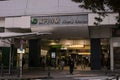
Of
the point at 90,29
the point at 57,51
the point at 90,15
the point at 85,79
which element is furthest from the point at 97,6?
the point at 57,51

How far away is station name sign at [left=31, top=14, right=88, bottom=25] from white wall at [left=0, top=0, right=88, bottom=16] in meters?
0.57

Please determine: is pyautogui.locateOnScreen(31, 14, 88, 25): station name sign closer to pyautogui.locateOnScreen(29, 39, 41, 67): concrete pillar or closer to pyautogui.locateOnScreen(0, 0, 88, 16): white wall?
pyautogui.locateOnScreen(0, 0, 88, 16): white wall

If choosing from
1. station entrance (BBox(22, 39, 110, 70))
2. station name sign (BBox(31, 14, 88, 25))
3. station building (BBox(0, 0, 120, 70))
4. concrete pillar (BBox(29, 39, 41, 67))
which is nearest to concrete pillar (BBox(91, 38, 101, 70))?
station building (BBox(0, 0, 120, 70))

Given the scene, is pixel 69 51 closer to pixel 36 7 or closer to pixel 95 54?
pixel 95 54

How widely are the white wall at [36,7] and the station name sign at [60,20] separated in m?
0.57

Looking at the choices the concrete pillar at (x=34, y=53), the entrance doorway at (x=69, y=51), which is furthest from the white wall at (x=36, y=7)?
the entrance doorway at (x=69, y=51)

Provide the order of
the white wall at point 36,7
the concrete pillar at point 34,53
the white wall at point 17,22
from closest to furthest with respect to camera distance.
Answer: the white wall at point 36,7
the white wall at point 17,22
the concrete pillar at point 34,53

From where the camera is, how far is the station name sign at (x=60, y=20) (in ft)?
121

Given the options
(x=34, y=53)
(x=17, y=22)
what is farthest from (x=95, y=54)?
(x=17, y=22)

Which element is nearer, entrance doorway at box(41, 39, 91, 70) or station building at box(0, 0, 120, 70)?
station building at box(0, 0, 120, 70)

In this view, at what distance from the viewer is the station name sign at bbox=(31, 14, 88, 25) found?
36.8m

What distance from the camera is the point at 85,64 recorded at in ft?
156

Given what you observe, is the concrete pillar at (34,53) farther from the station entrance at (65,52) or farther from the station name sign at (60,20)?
the station name sign at (60,20)

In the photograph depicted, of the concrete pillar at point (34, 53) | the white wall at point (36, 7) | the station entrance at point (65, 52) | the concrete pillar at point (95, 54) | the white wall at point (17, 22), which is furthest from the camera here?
the station entrance at point (65, 52)
